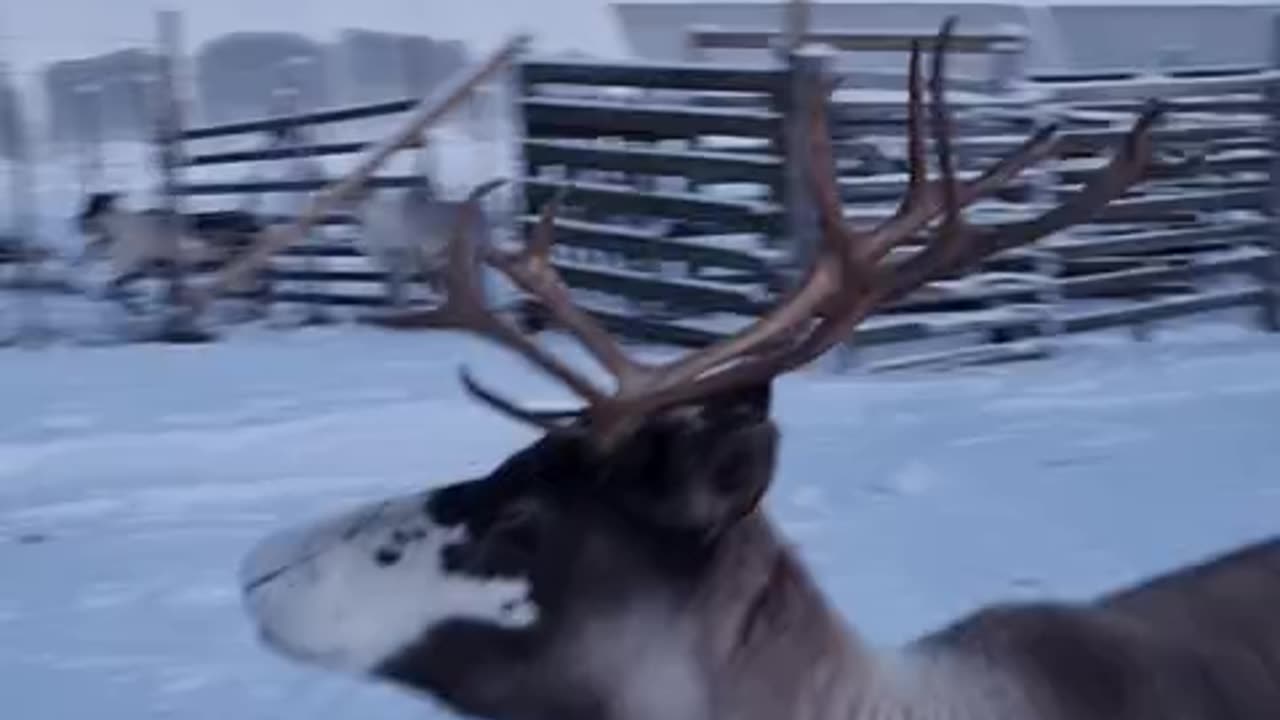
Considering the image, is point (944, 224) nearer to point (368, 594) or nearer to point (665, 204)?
point (368, 594)

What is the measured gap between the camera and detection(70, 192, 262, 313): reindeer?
44.2ft

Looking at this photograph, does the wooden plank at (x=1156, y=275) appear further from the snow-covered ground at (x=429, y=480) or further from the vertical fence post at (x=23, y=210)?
the vertical fence post at (x=23, y=210)

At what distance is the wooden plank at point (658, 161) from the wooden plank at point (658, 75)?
Result: 292 millimetres

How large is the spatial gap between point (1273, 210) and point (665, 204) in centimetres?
301

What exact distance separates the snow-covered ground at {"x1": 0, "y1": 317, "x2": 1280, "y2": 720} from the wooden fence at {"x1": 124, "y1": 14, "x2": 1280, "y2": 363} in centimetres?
35

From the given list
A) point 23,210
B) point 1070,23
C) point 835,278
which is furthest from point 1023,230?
point 1070,23

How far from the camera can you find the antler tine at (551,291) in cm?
339

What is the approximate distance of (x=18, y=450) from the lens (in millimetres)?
9305

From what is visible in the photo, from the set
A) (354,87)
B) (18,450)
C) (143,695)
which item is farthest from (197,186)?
(143,695)

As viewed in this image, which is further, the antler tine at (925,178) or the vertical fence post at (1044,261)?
the vertical fence post at (1044,261)

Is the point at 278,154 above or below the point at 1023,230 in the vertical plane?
below

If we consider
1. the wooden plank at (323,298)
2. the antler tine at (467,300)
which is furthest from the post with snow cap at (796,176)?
the antler tine at (467,300)

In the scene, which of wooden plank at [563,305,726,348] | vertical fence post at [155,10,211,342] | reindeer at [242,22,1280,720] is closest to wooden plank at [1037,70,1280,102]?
wooden plank at [563,305,726,348]

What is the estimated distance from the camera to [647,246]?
11336 mm
